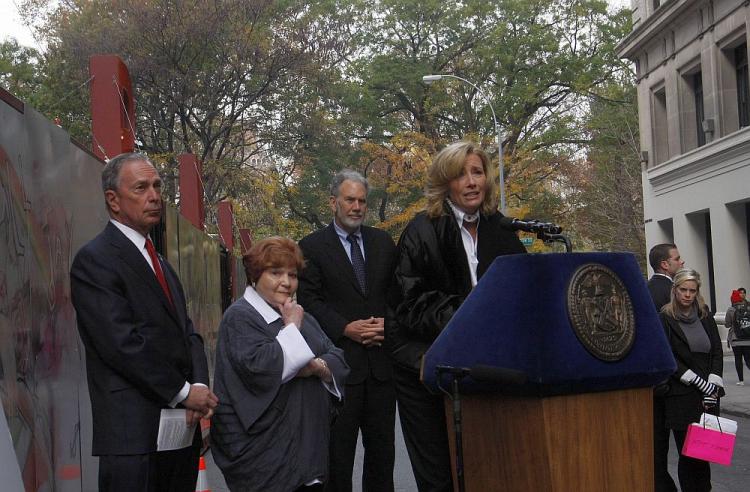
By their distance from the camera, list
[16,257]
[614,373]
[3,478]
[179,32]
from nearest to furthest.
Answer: [3,478] → [614,373] → [16,257] → [179,32]

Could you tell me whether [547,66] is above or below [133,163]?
above

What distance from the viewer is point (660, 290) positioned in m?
8.26

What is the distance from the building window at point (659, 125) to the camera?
1309 inches

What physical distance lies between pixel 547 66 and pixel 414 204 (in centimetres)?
761

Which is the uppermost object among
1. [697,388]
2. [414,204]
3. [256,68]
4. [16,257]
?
[256,68]

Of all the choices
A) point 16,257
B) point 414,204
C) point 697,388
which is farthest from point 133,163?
point 414,204

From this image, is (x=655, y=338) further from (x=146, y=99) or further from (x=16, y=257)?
(x=146, y=99)

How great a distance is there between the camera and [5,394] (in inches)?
168

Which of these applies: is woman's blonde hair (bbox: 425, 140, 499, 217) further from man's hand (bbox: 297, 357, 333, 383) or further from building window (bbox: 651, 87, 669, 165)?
building window (bbox: 651, 87, 669, 165)

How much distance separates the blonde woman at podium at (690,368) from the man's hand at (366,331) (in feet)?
7.65

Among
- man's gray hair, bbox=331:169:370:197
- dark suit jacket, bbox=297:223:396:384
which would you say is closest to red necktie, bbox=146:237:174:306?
dark suit jacket, bbox=297:223:396:384

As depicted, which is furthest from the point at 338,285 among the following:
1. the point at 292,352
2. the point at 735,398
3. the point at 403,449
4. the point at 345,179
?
the point at 735,398

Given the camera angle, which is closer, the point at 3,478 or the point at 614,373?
the point at 3,478

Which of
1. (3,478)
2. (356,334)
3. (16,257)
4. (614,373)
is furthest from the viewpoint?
(356,334)
